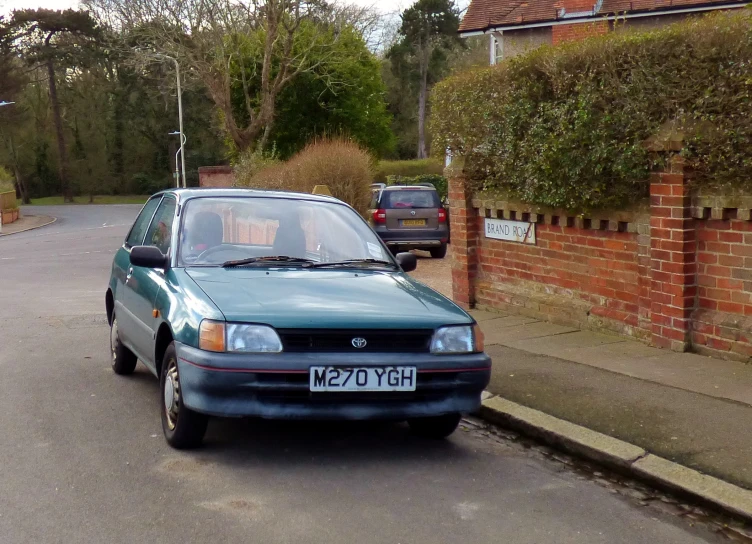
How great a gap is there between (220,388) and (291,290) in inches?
32.6

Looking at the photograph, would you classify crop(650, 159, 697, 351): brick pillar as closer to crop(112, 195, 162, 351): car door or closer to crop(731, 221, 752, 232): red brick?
crop(731, 221, 752, 232): red brick

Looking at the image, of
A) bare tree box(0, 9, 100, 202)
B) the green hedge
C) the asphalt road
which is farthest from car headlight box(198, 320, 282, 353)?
bare tree box(0, 9, 100, 202)

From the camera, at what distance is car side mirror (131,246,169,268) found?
21.0 ft

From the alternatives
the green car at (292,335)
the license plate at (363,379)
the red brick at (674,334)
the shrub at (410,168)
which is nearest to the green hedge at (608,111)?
the red brick at (674,334)

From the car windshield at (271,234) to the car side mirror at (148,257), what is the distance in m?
0.13

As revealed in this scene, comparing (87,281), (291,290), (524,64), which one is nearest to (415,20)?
(87,281)

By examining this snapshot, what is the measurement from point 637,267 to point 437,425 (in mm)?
3569

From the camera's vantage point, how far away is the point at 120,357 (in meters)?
8.13

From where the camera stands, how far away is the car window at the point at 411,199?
21.9 meters

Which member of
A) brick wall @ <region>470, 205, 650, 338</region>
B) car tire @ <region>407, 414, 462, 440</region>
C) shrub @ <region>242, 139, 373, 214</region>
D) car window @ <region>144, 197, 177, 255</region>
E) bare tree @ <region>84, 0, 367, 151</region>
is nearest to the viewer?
car tire @ <region>407, 414, 462, 440</region>

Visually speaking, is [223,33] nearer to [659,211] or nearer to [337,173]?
[337,173]

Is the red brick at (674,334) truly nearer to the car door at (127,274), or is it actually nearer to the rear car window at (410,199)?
the car door at (127,274)

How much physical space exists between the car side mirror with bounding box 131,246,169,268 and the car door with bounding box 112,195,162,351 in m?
0.76

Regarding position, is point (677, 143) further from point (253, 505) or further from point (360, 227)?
point (253, 505)
